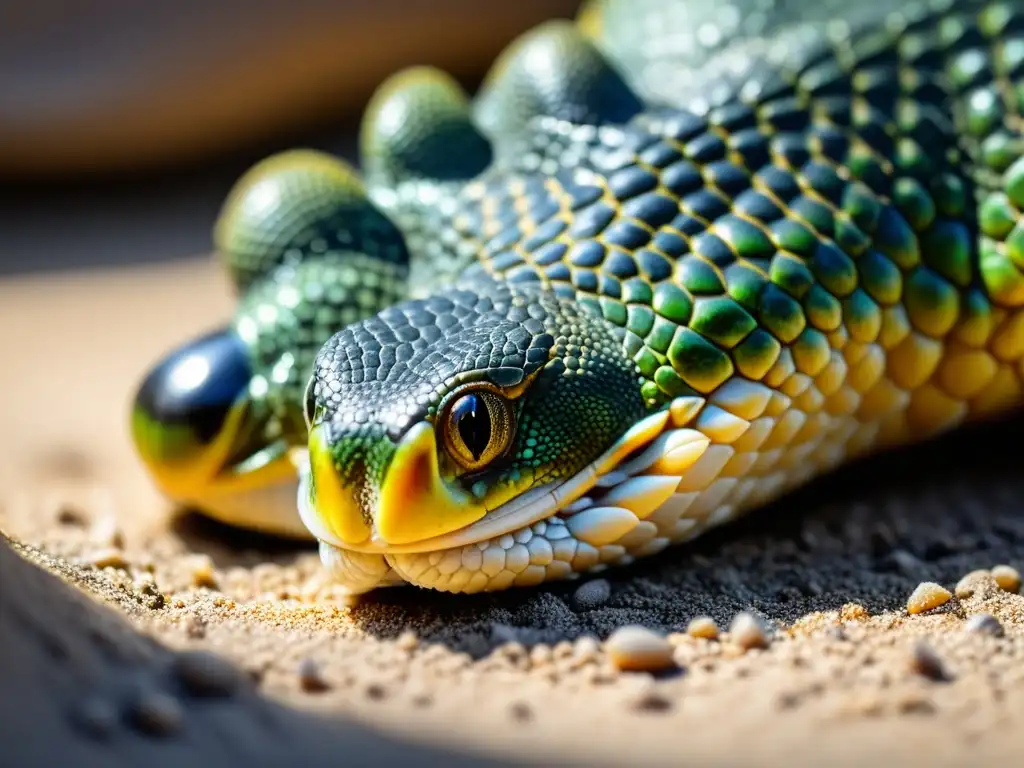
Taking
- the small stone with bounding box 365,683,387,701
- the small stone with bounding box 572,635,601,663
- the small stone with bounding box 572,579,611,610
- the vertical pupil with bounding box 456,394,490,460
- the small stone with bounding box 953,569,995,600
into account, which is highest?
the vertical pupil with bounding box 456,394,490,460

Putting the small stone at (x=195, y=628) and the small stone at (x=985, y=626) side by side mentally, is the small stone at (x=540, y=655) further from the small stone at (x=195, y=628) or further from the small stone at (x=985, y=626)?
the small stone at (x=985, y=626)

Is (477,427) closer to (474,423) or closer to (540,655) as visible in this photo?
(474,423)

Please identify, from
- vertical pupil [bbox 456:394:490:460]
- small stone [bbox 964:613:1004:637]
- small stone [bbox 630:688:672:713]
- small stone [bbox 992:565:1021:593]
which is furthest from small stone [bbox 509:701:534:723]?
small stone [bbox 992:565:1021:593]

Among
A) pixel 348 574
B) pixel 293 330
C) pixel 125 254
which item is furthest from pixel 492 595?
pixel 125 254

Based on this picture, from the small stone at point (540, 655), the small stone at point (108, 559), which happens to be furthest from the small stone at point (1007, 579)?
the small stone at point (108, 559)

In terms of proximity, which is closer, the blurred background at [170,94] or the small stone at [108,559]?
the small stone at [108,559]

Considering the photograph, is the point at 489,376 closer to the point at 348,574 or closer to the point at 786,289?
the point at 348,574

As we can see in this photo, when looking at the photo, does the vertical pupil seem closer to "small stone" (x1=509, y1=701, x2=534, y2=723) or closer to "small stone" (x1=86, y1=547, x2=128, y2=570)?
"small stone" (x1=509, y1=701, x2=534, y2=723)
